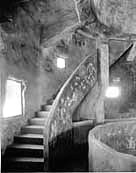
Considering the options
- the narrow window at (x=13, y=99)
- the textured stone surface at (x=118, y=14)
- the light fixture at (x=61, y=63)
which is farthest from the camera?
the light fixture at (x=61, y=63)

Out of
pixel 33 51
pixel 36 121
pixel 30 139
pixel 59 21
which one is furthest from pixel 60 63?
pixel 30 139

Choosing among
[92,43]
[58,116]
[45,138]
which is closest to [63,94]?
[58,116]

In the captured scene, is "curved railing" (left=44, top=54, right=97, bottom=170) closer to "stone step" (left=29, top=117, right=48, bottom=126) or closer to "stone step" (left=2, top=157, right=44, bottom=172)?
"stone step" (left=2, top=157, right=44, bottom=172)

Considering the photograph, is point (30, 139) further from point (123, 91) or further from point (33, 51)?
point (123, 91)

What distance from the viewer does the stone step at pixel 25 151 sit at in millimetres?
4219

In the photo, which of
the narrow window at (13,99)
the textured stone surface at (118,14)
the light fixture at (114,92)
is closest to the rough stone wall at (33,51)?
the narrow window at (13,99)

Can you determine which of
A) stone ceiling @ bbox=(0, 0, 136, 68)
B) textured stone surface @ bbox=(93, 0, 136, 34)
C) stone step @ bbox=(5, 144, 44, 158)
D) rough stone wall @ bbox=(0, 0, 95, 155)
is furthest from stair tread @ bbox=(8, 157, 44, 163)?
textured stone surface @ bbox=(93, 0, 136, 34)

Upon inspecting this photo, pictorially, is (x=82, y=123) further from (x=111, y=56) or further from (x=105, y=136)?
(x=111, y=56)

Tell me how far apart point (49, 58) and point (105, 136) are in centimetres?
337

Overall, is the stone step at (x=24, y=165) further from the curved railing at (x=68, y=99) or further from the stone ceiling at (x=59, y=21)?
the stone ceiling at (x=59, y=21)

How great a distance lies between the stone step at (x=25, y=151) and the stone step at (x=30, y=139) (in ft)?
0.58

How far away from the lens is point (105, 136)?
4336 mm

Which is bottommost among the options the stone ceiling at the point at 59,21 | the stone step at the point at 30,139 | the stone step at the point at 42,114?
the stone step at the point at 30,139

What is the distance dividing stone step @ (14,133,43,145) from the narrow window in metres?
0.62
